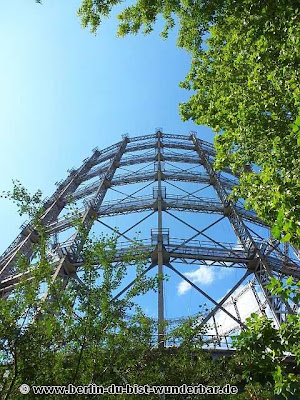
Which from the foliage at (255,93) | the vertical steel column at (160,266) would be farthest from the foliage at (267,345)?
the vertical steel column at (160,266)

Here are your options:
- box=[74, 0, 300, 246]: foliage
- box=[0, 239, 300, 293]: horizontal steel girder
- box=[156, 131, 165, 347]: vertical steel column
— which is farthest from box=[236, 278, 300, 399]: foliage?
box=[0, 239, 300, 293]: horizontal steel girder

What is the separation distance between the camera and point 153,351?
5.76m

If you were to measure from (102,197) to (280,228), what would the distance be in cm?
1264

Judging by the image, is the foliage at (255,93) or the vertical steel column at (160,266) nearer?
the foliage at (255,93)

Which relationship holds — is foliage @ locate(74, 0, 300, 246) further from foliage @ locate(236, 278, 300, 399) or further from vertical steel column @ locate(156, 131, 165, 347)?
vertical steel column @ locate(156, 131, 165, 347)

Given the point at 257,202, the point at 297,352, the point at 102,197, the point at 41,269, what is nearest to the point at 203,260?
the point at 102,197

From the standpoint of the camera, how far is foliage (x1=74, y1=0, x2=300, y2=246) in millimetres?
4887

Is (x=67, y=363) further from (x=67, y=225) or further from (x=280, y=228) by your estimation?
(x=67, y=225)

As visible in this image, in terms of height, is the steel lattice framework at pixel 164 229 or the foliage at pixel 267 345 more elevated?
the steel lattice framework at pixel 164 229

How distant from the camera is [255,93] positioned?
6031 mm

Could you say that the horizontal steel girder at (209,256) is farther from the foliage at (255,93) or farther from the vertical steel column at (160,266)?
the foliage at (255,93)

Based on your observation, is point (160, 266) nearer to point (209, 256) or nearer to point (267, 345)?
point (209, 256)

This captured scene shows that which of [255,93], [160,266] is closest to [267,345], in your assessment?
[255,93]

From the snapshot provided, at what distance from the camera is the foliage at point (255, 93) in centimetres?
489
